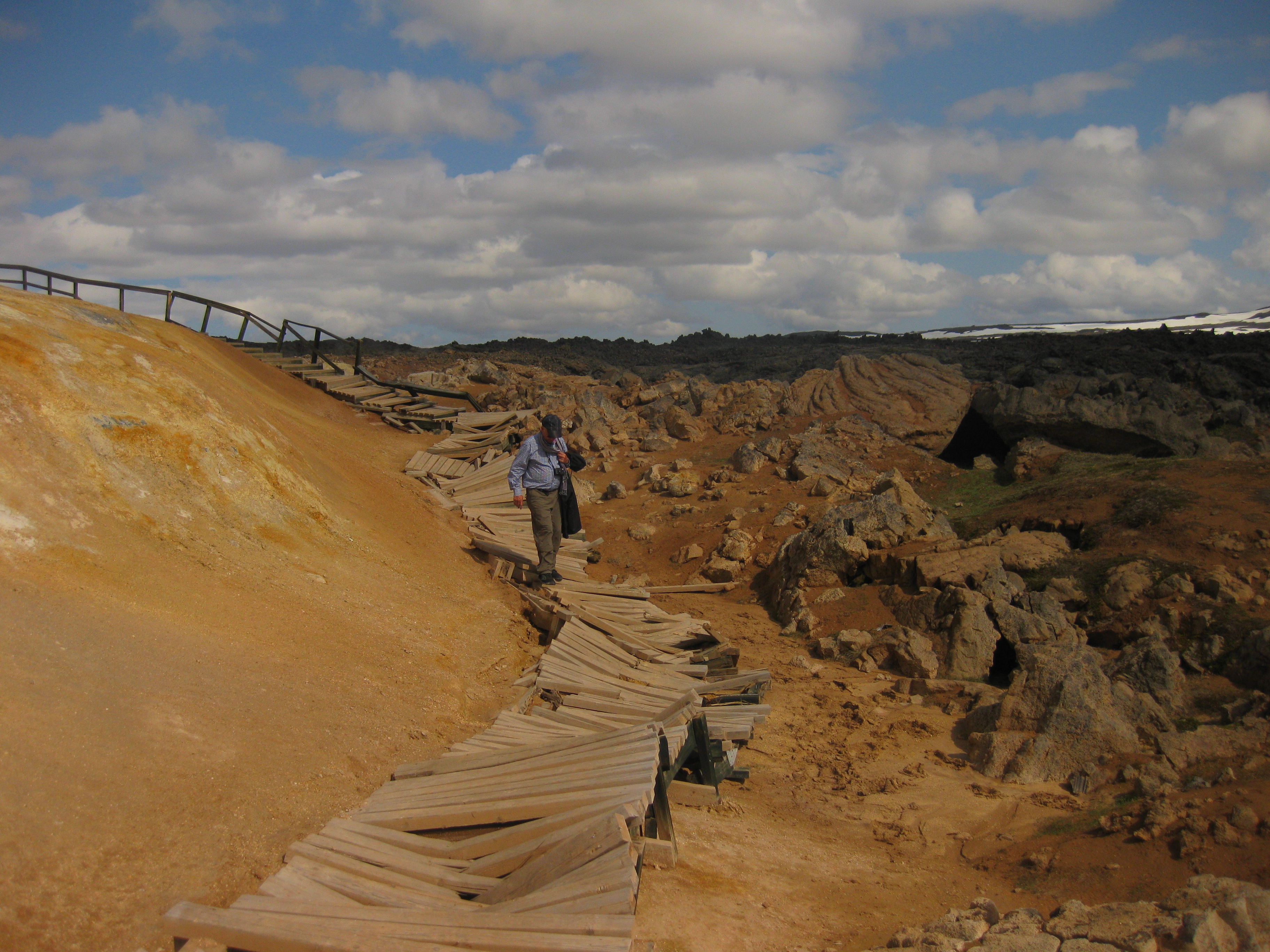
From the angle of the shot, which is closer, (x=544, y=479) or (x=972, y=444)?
(x=544, y=479)

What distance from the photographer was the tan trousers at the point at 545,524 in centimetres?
853

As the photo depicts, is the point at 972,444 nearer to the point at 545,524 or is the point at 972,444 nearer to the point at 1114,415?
the point at 1114,415

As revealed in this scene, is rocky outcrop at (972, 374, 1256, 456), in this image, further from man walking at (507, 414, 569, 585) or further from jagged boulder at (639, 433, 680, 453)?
man walking at (507, 414, 569, 585)

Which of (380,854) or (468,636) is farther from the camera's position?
(468,636)

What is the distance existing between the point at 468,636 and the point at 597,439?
31.1 feet

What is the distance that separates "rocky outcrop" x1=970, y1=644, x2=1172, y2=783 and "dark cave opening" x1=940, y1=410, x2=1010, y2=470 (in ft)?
27.4

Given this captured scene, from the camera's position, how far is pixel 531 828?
3875mm

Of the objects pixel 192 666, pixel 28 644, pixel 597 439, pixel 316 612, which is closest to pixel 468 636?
pixel 316 612

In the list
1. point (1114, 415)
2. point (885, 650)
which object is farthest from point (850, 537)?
point (1114, 415)

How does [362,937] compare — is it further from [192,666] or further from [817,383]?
[817,383]

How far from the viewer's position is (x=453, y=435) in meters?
14.3

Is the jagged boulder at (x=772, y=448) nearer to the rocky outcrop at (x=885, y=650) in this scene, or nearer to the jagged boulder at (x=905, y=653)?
the rocky outcrop at (x=885, y=650)

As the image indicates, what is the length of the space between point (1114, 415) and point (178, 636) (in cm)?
1324

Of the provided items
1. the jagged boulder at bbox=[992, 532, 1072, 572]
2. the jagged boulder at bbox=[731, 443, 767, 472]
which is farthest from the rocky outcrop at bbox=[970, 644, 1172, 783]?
the jagged boulder at bbox=[731, 443, 767, 472]
